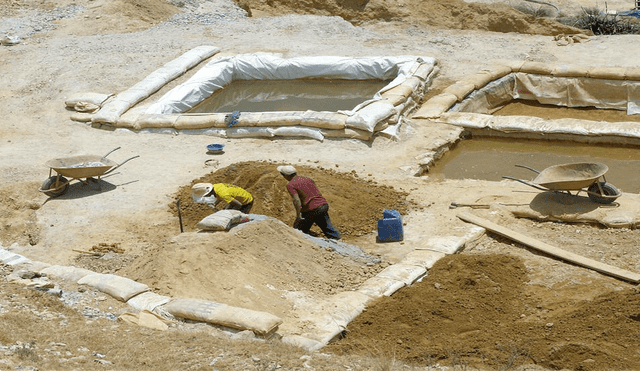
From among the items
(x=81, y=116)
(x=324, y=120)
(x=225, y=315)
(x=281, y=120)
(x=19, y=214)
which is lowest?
(x=81, y=116)

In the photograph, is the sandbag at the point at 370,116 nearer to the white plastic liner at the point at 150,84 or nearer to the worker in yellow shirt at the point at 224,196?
the worker in yellow shirt at the point at 224,196

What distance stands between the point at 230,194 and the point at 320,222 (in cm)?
114

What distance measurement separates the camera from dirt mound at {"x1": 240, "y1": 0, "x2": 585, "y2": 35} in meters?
19.9

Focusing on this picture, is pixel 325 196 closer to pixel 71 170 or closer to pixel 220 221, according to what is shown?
pixel 220 221

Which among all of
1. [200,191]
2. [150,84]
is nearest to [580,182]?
[200,191]

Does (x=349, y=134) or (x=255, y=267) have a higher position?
(x=255, y=267)

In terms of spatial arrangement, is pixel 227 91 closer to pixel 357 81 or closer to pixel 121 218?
pixel 357 81

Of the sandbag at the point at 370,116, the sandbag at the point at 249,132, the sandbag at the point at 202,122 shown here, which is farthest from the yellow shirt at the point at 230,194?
the sandbag at the point at 202,122

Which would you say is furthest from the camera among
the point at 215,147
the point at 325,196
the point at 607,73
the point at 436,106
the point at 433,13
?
the point at 433,13

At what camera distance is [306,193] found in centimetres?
1102

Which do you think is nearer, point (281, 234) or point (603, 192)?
point (281, 234)

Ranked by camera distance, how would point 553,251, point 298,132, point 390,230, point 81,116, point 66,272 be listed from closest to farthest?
point 66,272 < point 553,251 < point 390,230 < point 298,132 < point 81,116

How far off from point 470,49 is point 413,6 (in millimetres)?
3152

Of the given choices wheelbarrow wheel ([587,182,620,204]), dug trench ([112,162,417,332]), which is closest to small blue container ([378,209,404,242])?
dug trench ([112,162,417,332])
